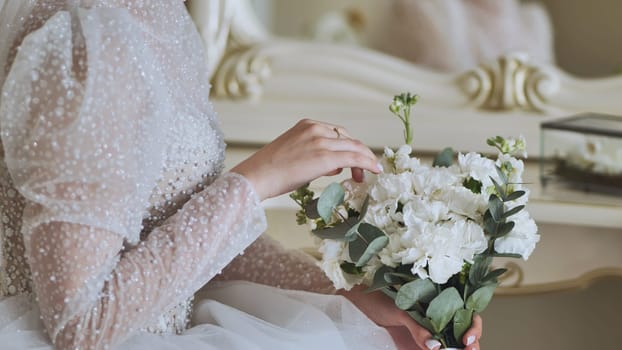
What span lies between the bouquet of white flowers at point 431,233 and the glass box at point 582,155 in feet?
2.12

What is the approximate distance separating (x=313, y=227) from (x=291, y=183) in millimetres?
93

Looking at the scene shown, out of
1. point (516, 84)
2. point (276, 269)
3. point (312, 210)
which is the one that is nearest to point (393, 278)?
point (312, 210)

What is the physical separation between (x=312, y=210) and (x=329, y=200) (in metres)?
0.03

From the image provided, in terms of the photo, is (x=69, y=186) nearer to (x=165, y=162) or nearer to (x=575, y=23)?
(x=165, y=162)

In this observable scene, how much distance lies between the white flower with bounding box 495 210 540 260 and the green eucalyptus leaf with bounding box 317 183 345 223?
0.57ft

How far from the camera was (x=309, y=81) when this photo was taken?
6.10ft

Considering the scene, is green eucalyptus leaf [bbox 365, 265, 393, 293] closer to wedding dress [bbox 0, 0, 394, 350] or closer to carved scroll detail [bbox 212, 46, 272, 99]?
wedding dress [bbox 0, 0, 394, 350]

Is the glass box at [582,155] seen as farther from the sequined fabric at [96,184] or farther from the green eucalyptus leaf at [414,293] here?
the sequined fabric at [96,184]

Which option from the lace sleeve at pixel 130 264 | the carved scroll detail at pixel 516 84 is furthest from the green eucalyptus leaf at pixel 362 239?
the carved scroll detail at pixel 516 84

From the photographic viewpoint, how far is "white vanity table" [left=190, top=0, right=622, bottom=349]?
1719 mm

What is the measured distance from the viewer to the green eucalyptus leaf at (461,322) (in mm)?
950

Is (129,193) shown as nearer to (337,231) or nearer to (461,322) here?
(337,231)

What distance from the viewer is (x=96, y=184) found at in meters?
0.87

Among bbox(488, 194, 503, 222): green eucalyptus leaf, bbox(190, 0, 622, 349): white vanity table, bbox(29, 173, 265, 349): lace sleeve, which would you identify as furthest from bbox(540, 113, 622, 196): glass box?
bbox(29, 173, 265, 349): lace sleeve
